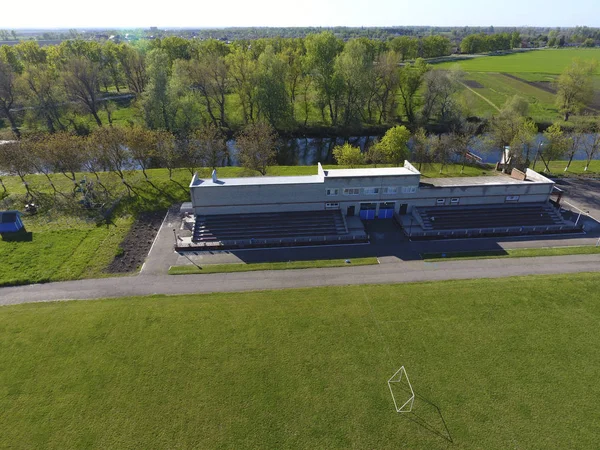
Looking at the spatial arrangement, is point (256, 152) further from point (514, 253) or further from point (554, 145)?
point (554, 145)

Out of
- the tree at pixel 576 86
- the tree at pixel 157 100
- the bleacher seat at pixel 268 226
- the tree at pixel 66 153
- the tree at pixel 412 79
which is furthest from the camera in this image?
the tree at pixel 412 79

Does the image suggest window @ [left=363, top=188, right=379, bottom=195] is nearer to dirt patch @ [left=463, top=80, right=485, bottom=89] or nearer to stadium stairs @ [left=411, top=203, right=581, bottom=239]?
stadium stairs @ [left=411, top=203, right=581, bottom=239]

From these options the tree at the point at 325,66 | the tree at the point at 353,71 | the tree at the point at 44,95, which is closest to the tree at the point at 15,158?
the tree at the point at 44,95

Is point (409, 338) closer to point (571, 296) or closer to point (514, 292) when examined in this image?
point (514, 292)

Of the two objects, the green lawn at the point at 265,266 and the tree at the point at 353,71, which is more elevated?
the tree at the point at 353,71

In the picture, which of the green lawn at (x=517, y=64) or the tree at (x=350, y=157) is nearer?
the tree at (x=350, y=157)

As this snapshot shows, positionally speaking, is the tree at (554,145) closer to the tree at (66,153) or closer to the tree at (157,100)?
the tree at (157,100)
